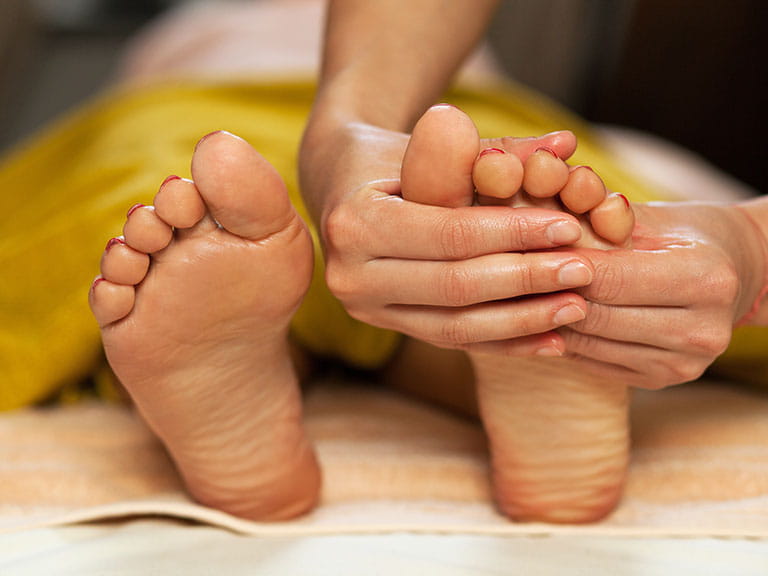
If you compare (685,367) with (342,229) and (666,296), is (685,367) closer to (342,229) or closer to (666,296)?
(666,296)

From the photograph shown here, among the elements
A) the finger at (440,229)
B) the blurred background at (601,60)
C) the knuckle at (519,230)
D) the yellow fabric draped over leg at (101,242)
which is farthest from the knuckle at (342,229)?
the blurred background at (601,60)

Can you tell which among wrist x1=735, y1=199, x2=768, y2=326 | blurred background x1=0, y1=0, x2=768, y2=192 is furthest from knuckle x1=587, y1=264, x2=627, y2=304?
blurred background x1=0, y1=0, x2=768, y2=192

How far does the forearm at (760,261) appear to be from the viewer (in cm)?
58

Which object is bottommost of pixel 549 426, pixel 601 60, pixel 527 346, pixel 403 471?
pixel 601 60

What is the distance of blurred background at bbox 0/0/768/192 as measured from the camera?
1800mm

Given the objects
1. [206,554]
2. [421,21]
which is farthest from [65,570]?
[421,21]

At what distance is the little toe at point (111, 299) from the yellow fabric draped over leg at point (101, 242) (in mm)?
209

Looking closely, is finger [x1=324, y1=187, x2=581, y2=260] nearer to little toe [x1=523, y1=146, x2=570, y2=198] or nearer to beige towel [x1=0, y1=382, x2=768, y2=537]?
little toe [x1=523, y1=146, x2=570, y2=198]

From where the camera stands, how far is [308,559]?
0.59 meters

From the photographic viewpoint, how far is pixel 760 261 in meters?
0.58

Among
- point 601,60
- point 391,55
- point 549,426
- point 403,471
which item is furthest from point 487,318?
point 601,60

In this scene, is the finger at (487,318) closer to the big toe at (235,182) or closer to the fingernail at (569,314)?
the fingernail at (569,314)

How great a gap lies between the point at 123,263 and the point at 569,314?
0.97 ft

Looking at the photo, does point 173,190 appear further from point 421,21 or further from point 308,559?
point 421,21
